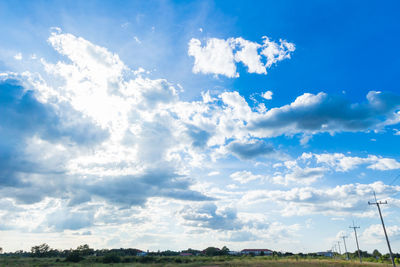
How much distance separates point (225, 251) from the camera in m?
146

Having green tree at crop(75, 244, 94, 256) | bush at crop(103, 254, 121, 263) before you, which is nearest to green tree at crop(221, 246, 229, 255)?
green tree at crop(75, 244, 94, 256)

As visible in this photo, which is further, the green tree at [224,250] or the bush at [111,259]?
the green tree at [224,250]

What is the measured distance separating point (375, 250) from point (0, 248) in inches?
8769

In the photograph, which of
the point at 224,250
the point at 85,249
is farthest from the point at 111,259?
the point at 224,250

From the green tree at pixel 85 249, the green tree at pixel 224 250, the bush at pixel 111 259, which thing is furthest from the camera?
the green tree at pixel 224 250

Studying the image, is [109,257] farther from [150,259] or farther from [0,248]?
[0,248]

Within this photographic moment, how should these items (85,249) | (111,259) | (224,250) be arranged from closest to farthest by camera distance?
(111,259)
(85,249)
(224,250)

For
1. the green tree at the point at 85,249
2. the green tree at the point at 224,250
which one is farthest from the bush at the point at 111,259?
the green tree at the point at 224,250

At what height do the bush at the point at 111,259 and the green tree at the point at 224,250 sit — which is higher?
the green tree at the point at 224,250

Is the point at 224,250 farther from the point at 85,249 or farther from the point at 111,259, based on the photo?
the point at 111,259

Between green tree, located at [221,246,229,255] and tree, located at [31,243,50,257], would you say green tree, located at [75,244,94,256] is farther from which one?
green tree, located at [221,246,229,255]

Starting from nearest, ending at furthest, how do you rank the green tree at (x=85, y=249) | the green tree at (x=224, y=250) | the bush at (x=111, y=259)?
1. the bush at (x=111, y=259)
2. the green tree at (x=85, y=249)
3. the green tree at (x=224, y=250)

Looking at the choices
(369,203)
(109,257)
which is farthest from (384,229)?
(109,257)

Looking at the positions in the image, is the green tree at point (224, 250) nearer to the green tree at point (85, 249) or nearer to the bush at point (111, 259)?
the green tree at point (85, 249)
